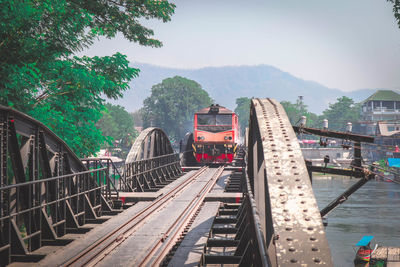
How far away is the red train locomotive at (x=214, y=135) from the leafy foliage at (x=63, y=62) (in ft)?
27.9

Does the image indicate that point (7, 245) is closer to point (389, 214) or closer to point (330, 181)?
point (389, 214)

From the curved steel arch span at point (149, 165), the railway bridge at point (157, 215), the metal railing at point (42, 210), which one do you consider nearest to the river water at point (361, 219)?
the curved steel arch span at point (149, 165)

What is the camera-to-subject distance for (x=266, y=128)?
12.1 ft

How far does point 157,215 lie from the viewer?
12141 mm

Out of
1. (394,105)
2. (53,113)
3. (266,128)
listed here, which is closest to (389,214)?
(53,113)

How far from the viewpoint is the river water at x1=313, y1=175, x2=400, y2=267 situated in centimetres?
4072

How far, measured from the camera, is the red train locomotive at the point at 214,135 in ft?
97.8

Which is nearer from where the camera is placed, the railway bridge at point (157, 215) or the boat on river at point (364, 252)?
the railway bridge at point (157, 215)

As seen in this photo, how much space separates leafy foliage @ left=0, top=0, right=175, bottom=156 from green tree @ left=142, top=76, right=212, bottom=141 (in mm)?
82886

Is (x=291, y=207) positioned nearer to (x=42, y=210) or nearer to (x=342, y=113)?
(x=42, y=210)

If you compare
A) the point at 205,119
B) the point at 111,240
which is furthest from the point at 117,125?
the point at 111,240

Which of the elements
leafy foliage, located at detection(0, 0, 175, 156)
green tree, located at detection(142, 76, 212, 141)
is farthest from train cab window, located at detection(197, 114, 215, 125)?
green tree, located at detection(142, 76, 212, 141)

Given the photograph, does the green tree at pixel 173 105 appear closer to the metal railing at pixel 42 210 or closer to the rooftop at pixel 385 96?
the rooftop at pixel 385 96

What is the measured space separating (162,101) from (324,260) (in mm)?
107380
